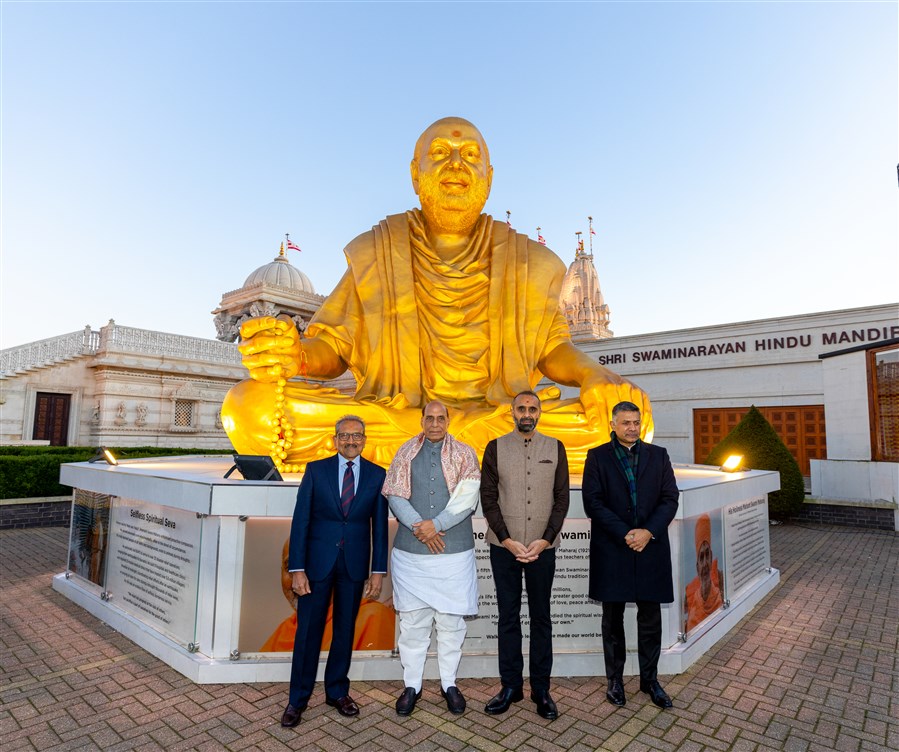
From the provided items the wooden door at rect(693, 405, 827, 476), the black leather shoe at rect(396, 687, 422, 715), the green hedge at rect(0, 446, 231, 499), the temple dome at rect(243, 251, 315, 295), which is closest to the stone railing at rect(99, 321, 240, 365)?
the temple dome at rect(243, 251, 315, 295)

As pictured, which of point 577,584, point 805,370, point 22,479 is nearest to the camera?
point 577,584

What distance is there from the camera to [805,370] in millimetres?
15156

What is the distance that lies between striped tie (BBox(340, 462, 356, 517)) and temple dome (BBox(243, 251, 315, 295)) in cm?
2714

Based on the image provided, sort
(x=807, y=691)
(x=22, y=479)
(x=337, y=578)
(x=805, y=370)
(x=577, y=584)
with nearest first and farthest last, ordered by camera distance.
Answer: (x=337, y=578)
(x=807, y=691)
(x=577, y=584)
(x=22, y=479)
(x=805, y=370)

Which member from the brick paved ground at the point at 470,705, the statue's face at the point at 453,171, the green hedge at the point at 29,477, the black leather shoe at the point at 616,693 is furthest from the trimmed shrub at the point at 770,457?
the green hedge at the point at 29,477

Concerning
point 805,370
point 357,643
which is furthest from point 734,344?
point 357,643

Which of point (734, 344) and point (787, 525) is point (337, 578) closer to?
point (787, 525)

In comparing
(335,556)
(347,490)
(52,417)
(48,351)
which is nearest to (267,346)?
(347,490)

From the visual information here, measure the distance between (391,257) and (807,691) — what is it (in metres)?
4.22

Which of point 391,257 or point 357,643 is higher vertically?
point 391,257

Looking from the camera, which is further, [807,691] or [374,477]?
[807,691]

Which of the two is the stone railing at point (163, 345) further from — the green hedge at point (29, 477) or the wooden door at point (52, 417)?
the green hedge at point (29, 477)

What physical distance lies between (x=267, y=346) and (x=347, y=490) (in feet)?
5.38

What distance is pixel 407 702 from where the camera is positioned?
9.20 feet
